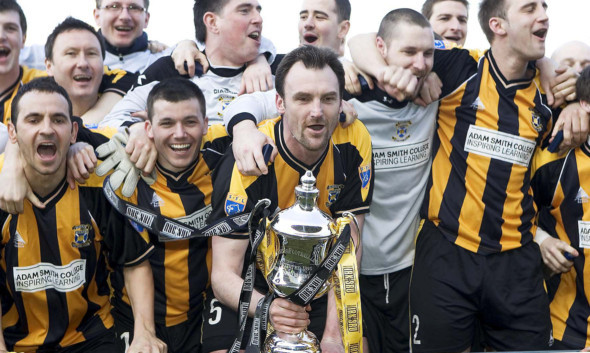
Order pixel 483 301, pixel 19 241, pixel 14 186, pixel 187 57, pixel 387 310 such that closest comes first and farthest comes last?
pixel 14 186, pixel 19 241, pixel 483 301, pixel 387 310, pixel 187 57

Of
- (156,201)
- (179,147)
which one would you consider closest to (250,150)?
(179,147)

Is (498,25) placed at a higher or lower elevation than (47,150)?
higher

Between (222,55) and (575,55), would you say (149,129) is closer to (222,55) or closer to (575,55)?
(222,55)

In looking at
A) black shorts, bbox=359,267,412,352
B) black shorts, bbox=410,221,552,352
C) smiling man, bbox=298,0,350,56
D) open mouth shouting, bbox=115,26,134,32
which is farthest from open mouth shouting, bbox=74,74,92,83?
black shorts, bbox=410,221,552,352

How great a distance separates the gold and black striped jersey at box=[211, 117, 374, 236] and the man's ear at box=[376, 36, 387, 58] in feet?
1.27

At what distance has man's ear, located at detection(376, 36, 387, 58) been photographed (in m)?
3.00

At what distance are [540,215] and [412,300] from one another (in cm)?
72

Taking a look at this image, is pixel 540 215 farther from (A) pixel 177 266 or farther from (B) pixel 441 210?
(A) pixel 177 266

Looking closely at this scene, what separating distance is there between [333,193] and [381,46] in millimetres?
770

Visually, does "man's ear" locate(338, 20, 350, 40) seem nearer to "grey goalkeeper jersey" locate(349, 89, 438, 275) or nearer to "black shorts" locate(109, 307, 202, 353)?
"grey goalkeeper jersey" locate(349, 89, 438, 275)

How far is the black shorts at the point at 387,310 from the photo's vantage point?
3.12 metres

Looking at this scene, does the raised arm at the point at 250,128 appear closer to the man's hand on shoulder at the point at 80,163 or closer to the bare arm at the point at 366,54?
the bare arm at the point at 366,54

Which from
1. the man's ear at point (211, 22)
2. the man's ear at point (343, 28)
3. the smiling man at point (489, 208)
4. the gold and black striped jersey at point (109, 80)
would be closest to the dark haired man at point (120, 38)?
the gold and black striped jersey at point (109, 80)

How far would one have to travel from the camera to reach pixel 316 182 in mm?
2643
